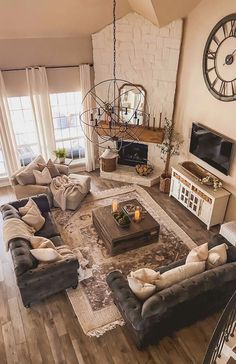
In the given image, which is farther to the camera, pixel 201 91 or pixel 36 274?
pixel 201 91

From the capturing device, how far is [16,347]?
3.87 meters

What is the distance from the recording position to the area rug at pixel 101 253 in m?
4.27

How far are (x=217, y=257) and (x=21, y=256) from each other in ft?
8.78

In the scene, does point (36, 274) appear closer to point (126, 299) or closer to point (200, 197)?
point (126, 299)

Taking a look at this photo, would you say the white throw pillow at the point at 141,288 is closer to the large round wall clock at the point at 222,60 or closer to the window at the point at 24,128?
the large round wall clock at the point at 222,60

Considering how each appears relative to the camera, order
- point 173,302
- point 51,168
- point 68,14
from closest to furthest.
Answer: point 173,302 < point 68,14 < point 51,168

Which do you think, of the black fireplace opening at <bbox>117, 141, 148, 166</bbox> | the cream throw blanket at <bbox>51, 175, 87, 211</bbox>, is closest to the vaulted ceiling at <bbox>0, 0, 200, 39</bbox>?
the black fireplace opening at <bbox>117, 141, 148, 166</bbox>

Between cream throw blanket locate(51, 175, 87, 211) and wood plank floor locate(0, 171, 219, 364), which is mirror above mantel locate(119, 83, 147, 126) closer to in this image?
cream throw blanket locate(51, 175, 87, 211)

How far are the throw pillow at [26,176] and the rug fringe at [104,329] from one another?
11.3 feet

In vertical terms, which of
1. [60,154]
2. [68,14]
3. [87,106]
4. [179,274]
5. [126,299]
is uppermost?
[68,14]

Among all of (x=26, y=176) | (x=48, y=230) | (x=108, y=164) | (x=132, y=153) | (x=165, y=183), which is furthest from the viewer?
(x=132, y=153)

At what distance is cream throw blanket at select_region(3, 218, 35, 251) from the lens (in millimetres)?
4391

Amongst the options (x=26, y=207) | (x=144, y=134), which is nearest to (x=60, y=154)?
(x=144, y=134)

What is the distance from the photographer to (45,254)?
416cm
